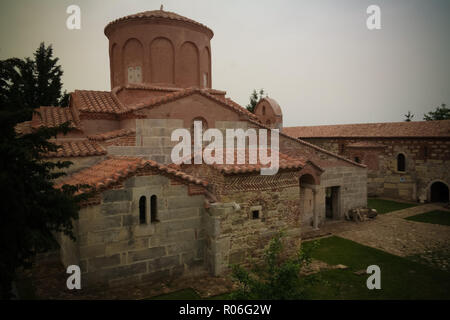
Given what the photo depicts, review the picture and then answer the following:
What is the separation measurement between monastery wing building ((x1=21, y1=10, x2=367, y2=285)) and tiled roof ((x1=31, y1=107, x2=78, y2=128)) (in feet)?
0.12

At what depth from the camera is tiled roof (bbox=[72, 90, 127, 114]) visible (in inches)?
429

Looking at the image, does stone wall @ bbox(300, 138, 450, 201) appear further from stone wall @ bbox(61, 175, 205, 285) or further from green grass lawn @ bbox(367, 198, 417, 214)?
stone wall @ bbox(61, 175, 205, 285)

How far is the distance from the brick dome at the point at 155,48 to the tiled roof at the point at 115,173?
5583mm

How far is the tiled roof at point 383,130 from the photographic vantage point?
18.1 metres

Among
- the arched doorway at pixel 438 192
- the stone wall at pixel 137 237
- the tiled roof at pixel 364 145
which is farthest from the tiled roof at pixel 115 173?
the arched doorway at pixel 438 192

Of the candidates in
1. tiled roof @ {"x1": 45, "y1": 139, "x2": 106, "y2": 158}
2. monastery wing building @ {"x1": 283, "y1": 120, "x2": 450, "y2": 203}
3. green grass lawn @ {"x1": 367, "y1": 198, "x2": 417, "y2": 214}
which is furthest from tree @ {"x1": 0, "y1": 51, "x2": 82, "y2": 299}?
monastery wing building @ {"x1": 283, "y1": 120, "x2": 450, "y2": 203}

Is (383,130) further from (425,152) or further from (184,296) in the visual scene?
(184,296)

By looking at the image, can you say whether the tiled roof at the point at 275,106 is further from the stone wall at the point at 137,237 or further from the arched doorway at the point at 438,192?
the stone wall at the point at 137,237

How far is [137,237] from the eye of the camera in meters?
7.38

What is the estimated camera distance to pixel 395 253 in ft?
32.9

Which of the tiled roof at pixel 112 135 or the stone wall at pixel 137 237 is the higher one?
the tiled roof at pixel 112 135
